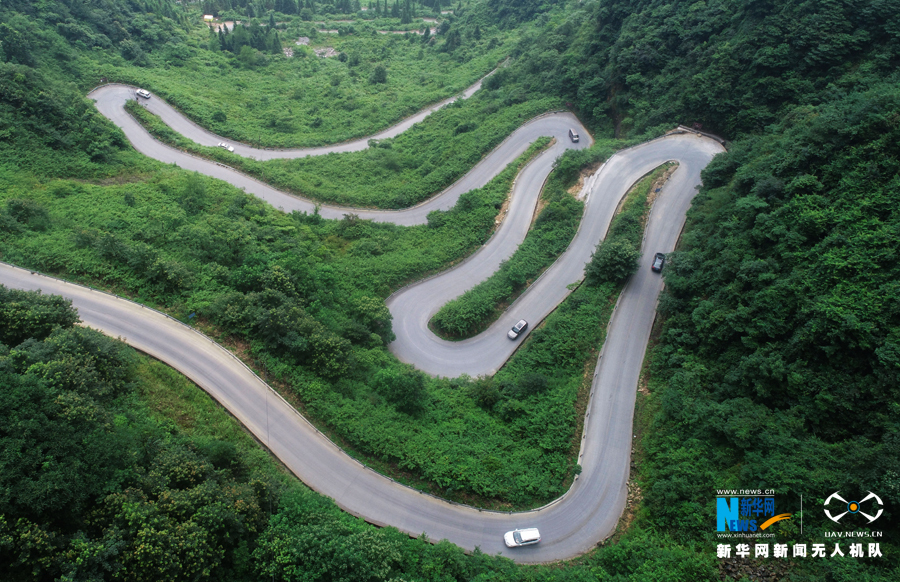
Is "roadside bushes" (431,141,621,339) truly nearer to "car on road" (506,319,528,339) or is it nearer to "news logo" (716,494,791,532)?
"car on road" (506,319,528,339)

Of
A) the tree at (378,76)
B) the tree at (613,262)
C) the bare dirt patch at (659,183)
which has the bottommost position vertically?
the tree at (613,262)

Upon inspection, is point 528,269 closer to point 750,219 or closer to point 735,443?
point 750,219

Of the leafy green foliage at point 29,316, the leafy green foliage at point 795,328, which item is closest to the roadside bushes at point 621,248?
the leafy green foliage at point 795,328

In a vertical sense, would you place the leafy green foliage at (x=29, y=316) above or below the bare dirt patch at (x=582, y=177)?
below

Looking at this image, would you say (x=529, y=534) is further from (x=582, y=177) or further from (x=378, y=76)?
(x=378, y=76)

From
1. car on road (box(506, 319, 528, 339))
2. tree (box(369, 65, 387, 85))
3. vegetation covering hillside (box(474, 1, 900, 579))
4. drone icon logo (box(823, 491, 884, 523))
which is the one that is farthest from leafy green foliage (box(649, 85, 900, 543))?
tree (box(369, 65, 387, 85))

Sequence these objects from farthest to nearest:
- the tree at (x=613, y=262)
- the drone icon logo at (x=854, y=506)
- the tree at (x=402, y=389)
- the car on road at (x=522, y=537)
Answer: the tree at (x=613, y=262) → the tree at (x=402, y=389) → the car on road at (x=522, y=537) → the drone icon logo at (x=854, y=506)

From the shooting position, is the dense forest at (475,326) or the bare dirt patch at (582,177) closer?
the dense forest at (475,326)

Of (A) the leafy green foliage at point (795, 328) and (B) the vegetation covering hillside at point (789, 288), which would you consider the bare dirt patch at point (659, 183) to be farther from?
(A) the leafy green foliage at point (795, 328)
